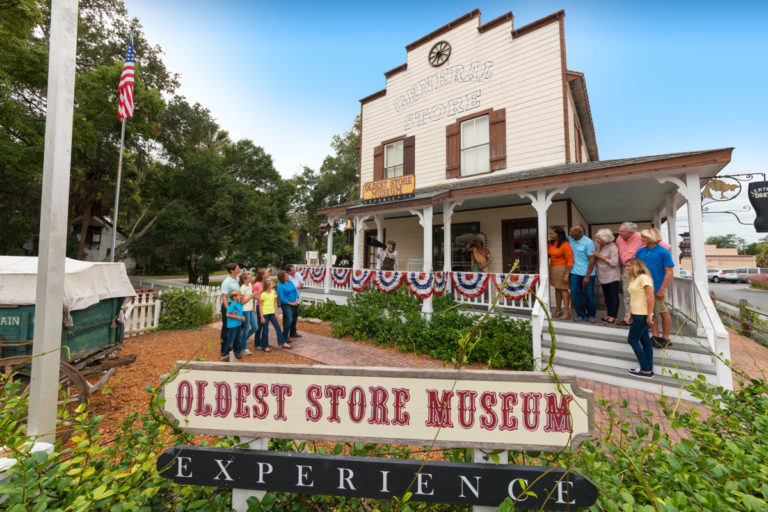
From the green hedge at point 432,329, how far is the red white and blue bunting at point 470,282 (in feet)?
1.45

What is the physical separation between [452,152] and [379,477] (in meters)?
11.0

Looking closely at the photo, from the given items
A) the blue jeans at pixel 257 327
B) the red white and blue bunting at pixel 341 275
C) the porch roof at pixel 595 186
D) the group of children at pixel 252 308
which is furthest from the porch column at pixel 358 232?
the blue jeans at pixel 257 327

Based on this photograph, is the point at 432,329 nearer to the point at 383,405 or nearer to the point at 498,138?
the point at 383,405

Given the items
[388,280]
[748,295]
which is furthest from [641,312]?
[748,295]

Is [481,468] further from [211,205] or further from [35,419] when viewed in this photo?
[211,205]

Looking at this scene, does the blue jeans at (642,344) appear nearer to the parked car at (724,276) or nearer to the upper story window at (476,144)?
the upper story window at (476,144)

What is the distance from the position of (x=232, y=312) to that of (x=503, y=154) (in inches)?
365

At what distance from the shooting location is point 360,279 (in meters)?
9.36

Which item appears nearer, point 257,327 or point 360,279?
point 257,327

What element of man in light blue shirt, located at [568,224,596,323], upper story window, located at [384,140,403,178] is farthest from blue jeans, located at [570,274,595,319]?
upper story window, located at [384,140,403,178]

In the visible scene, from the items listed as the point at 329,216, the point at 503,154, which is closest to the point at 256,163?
the point at 329,216

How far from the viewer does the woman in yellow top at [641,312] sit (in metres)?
4.56

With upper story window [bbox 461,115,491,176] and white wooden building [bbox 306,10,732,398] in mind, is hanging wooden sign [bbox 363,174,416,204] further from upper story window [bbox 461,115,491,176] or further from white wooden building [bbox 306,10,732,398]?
upper story window [bbox 461,115,491,176]

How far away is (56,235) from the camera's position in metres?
2.04
